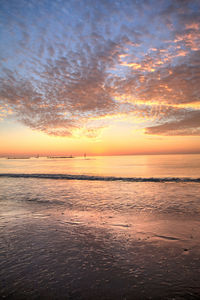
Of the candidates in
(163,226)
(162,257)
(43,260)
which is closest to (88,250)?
(43,260)

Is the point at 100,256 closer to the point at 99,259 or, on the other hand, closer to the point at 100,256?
the point at 100,256

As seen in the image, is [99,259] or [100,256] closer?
[99,259]

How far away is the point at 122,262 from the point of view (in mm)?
5023

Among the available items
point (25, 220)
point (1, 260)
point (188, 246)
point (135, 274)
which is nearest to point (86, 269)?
point (135, 274)

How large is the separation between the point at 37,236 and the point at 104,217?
12.6ft

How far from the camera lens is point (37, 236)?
6.88 meters

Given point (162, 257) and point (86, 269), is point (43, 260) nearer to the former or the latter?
point (86, 269)

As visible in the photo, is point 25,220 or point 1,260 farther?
point 25,220

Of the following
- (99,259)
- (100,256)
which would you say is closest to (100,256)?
(100,256)

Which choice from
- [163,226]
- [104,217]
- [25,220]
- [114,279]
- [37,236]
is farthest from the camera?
[104,217]

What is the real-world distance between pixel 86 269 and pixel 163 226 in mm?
4741

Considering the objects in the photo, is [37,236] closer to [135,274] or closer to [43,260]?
[43,260]

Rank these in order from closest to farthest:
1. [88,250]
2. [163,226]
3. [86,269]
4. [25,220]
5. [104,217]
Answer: [86,269], [88,250], [163,226], [25,220], [104,217]

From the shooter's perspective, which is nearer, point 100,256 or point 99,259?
point 99,259
